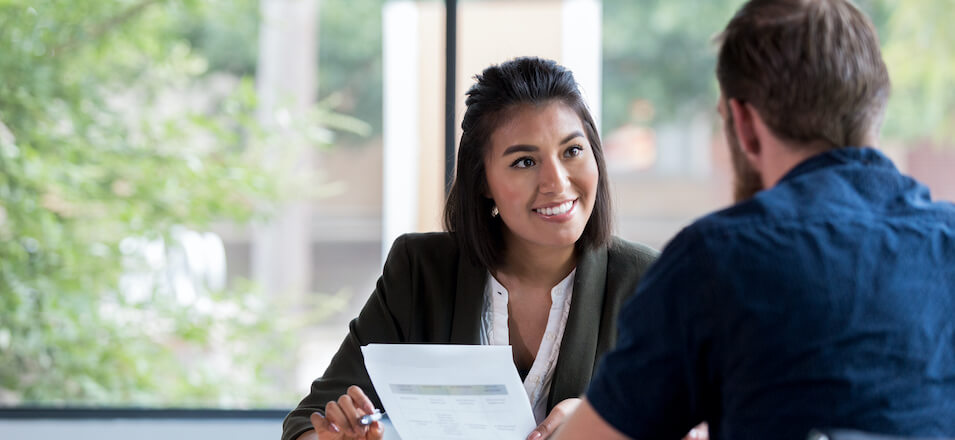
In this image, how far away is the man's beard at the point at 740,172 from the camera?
3.20 ft

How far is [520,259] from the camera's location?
1780 mm

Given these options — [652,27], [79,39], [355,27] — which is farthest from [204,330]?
[652,27]

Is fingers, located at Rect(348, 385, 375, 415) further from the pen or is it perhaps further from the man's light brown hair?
the man's light brown hair

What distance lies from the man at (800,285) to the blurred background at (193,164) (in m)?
1.42

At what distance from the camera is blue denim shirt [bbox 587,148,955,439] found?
2.70 ft

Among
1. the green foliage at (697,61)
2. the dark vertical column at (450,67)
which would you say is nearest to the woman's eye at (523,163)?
the dark vertical column at (450,67)

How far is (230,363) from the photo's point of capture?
11.8ft

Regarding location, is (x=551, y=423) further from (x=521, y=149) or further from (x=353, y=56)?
(x=353, y=56)

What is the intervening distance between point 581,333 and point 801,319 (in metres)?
0.81

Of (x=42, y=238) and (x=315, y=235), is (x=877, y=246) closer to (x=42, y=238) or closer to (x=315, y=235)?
(x=42, y=238)

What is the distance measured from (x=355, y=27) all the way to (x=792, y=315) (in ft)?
16.0

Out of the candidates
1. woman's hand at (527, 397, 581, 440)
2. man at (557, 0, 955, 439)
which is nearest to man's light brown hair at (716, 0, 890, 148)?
man at (557, 0, 955, 439)

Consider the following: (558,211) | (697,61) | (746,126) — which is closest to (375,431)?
(558,211)

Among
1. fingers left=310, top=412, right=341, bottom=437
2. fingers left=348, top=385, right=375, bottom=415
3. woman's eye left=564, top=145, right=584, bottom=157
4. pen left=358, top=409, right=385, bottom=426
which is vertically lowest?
fingers left=310, top=412, right=341, bottom=437
